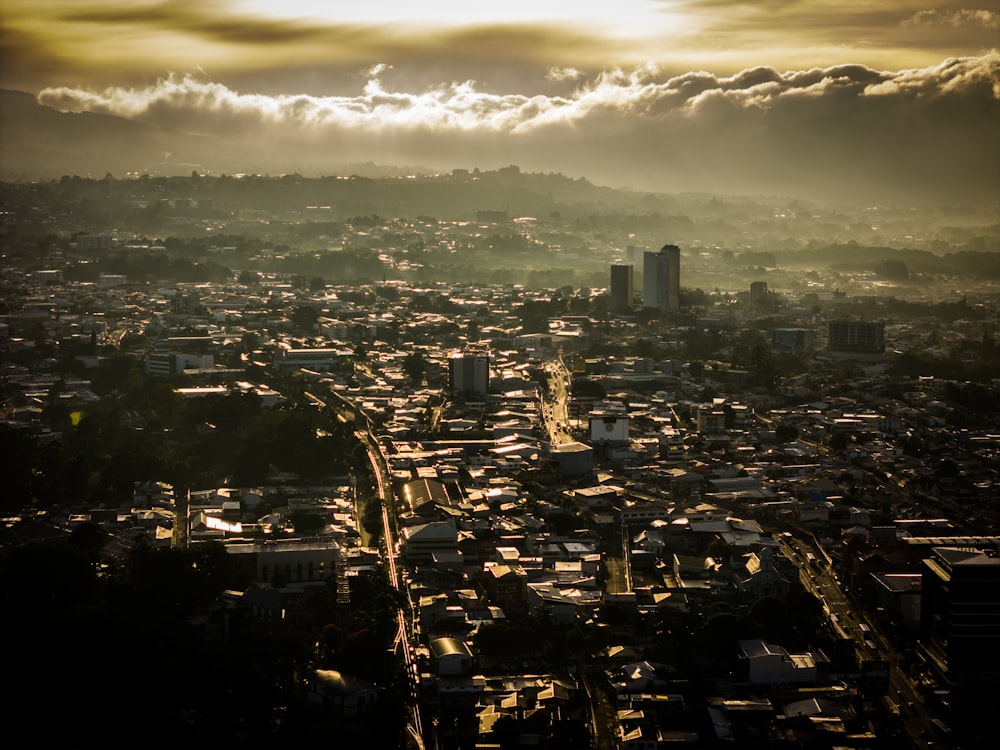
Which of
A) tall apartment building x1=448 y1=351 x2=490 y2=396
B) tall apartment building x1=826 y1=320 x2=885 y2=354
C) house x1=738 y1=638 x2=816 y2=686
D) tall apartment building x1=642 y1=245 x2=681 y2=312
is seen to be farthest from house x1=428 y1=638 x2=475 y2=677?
tall apartment building x1=642 y1=245 x2=681 y2=312

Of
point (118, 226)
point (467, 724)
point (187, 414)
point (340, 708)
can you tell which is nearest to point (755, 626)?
point (467, 724)

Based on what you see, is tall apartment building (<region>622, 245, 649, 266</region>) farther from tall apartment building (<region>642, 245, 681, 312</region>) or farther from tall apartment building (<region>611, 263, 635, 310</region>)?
tall apartment building (<region>642, 245, 681, 312</region>)

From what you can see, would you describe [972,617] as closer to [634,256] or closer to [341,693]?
[341,693]

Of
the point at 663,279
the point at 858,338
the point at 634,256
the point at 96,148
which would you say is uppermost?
the point at 96,148

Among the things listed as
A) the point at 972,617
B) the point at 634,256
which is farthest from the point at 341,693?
the point at 634,256

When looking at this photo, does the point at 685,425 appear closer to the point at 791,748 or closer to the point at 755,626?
the point at 755,626

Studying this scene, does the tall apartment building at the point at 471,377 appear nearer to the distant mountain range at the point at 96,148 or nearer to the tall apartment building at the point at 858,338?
the tall apartment building at the point at 858,338
